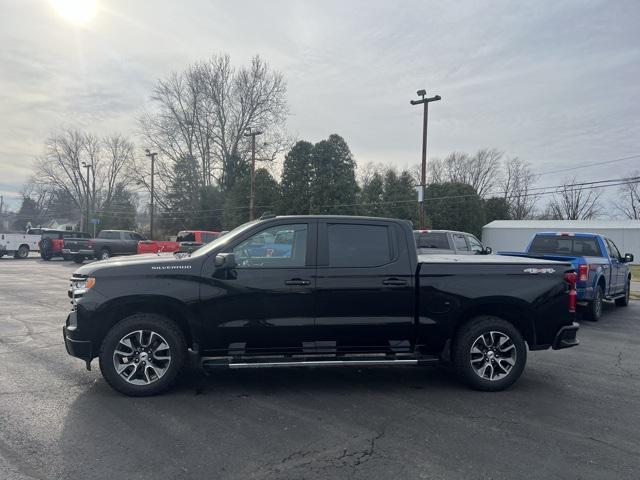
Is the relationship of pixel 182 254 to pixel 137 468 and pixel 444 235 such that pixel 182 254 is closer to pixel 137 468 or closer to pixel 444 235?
pixel 137 468

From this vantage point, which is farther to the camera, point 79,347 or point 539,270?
point 539,270

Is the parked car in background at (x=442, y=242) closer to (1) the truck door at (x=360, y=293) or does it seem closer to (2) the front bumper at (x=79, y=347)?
(1) the truck door at (x=360, y=293)

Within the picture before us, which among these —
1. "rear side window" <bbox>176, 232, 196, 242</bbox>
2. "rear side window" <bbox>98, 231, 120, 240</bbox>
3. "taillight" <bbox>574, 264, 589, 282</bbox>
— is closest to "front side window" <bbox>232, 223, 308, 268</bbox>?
"taillight" <bbox>574, 264, 589, 282</bbox>

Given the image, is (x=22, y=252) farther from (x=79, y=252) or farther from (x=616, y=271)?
(x=616, y=271)

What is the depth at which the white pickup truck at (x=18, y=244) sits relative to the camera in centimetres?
3130

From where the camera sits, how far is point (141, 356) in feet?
16.1

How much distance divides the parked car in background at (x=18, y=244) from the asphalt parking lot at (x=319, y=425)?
29.7 metres

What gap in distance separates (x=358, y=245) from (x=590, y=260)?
282 inches

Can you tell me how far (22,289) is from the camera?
1373cm

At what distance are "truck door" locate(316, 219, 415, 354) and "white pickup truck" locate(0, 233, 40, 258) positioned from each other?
3317 centimetres

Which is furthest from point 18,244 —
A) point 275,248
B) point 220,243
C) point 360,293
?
point 360,293

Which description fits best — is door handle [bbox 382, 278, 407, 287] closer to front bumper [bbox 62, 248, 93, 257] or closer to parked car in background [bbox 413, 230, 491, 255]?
parked car in background [bbox 413, 230, 491, 255]

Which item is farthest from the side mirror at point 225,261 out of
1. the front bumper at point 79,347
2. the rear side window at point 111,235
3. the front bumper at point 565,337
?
the rear side window at point 111,235

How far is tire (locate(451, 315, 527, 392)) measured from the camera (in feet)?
17.3
